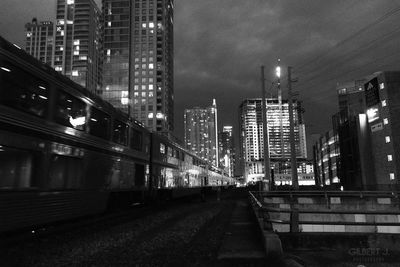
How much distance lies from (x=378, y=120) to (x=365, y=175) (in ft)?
34.5

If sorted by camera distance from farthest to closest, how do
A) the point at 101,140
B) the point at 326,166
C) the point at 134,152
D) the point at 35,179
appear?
the point at 326,166 < the point at 134,152 < the point at 101,140 < the point at 35,179

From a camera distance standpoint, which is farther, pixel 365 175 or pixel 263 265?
pixel 365 175

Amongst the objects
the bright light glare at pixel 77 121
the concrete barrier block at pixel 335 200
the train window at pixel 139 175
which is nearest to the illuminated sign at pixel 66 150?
the bright light glare at pixel 77 121

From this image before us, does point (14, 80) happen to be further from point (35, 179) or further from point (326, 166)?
point (326, 166)

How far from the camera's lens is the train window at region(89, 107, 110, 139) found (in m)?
11.6

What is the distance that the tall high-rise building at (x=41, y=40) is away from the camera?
15938 centimetres

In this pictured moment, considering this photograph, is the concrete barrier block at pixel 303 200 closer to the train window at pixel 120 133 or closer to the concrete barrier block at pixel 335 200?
the concrete barrier block at pixel 335 200

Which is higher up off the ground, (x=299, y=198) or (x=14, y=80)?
(x=14, y=80)

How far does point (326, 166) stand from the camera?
93.8 m

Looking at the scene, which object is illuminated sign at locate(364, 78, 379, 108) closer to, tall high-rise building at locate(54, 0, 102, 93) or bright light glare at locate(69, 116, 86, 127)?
bright light glare at locate(69, 116, 86, 127)

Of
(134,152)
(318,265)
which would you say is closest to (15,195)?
(318,265)

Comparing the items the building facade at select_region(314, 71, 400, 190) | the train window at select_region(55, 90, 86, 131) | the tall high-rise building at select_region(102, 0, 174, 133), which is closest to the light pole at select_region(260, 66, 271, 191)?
the train window at select_region(55, 90, 86, 131)

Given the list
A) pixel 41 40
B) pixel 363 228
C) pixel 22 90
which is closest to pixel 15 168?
pixel 22 90

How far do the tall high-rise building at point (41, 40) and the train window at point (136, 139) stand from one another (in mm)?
154759
